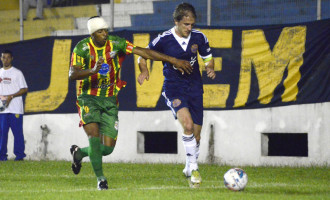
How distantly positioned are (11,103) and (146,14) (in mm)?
3462

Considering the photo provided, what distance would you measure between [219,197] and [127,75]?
25.6 ft

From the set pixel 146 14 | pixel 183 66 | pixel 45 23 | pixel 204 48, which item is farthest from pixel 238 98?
pixel 45 23

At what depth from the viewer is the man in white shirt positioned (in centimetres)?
1605

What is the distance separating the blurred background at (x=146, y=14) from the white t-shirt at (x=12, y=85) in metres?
1.30

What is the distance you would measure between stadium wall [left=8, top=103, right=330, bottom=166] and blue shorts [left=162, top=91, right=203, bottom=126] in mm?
3982

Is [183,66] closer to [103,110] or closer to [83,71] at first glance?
[103,110]

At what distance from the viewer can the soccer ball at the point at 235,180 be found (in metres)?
8.66

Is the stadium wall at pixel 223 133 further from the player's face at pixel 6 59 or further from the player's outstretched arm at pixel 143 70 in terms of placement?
the player's outstretched arm at pixel 143 70

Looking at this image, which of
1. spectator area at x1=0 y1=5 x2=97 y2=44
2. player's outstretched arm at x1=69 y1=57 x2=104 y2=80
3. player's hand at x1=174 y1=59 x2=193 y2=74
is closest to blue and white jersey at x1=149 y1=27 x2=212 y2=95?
player's hand at x1=174 y1=59 x2=193 y2=74

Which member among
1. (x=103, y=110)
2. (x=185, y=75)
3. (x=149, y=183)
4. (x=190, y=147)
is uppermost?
(x=185, y=75)

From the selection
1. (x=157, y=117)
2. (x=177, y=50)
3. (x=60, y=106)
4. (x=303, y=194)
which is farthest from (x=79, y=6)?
(x=303, y=194)

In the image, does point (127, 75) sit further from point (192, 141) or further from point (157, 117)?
point (192, 141)

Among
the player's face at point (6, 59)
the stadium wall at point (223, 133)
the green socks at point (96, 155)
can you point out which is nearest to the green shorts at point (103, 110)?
the green socks at point (96, 155)

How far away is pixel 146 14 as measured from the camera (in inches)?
630
